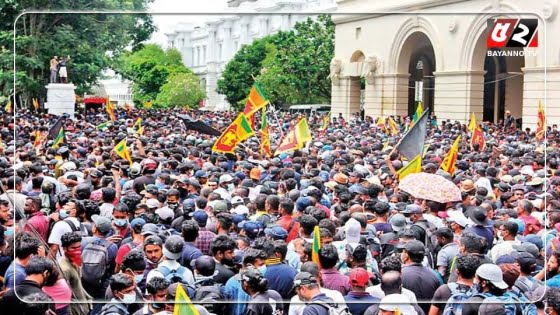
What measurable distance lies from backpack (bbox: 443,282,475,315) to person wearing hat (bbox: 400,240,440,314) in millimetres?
437

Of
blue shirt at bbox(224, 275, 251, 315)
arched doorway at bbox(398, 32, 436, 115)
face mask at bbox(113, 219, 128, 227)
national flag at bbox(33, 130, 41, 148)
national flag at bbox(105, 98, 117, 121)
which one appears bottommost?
blue shirt at bbox(224, 275, 251, 315)

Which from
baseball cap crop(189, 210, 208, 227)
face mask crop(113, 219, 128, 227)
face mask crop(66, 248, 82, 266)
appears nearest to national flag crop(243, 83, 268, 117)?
baseball cap crop(189, 210, 208, 227)

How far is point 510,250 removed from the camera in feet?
23.0

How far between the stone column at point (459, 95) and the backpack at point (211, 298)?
626 inches

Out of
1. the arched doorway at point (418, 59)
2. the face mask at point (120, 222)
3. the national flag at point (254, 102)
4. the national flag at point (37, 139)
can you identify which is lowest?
the face mask at point (120, 222)

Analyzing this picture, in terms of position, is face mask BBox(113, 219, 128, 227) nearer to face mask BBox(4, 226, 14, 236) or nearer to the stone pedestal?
face mask BBox(4, 226, 14, 236)

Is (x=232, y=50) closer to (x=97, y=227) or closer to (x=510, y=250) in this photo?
(x=97, y=227)

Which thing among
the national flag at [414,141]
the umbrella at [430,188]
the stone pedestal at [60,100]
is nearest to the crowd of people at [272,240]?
the umbrella at [430,188]

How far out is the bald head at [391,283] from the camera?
19.1 feet

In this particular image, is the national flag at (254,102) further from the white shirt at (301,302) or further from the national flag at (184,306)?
the national flag at (184,306)

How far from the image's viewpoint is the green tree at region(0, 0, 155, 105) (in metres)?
7.15

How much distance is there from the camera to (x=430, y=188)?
28.6 feet

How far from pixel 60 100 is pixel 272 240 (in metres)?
14.7

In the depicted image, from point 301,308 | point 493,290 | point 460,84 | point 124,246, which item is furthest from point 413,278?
point 460,84
